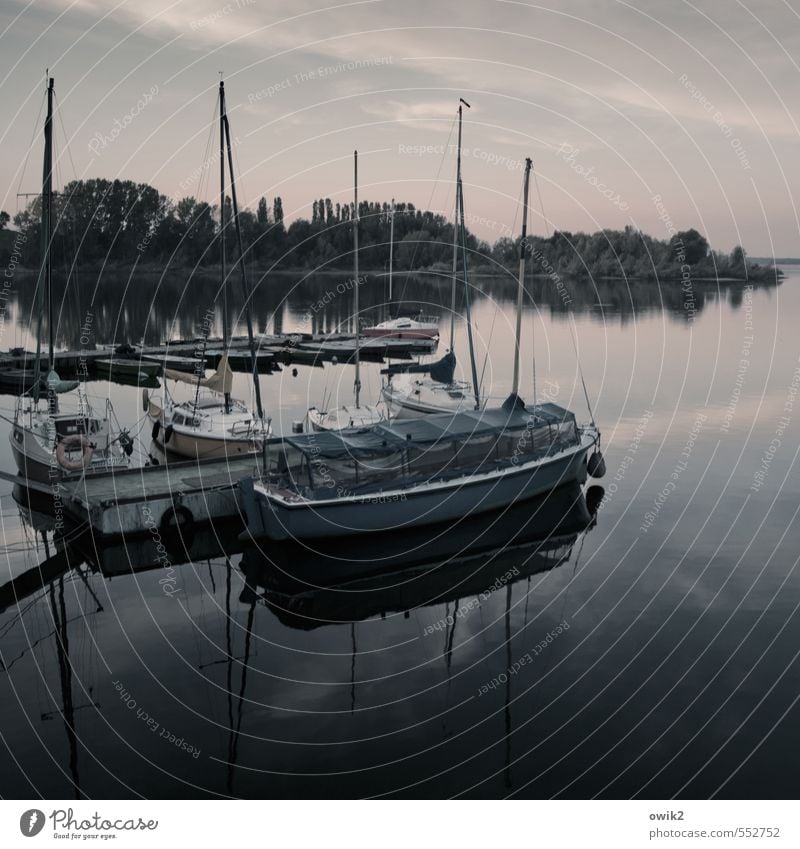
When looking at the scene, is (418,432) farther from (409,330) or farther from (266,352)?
(409,330)

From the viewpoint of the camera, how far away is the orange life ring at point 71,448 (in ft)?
110

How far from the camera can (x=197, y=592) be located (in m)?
26.7

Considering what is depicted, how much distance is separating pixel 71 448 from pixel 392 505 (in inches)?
567

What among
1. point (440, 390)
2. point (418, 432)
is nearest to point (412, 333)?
point (440, 390)

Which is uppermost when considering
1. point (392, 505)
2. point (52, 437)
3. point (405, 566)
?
point (52, 437)

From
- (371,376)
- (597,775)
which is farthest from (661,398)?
(597,775)

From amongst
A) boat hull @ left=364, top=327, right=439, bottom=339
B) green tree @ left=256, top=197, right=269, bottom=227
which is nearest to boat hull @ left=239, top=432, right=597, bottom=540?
boat hull @ left=364, top=327, right=439, bottom=339

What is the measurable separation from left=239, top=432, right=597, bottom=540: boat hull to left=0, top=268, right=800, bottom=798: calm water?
0.80m

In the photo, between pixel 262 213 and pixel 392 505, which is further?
pixel 262 213

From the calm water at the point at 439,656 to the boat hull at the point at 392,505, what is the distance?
2.62ft

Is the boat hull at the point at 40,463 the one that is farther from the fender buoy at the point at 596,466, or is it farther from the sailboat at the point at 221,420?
the fender buoy at the point at 596,466

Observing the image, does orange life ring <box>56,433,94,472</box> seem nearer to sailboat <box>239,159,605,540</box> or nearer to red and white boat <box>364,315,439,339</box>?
sailboat <box>239,159,605,540</box>

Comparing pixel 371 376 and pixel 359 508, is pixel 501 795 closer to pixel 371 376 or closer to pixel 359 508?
pixel 359 508

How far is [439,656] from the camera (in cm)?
2288
